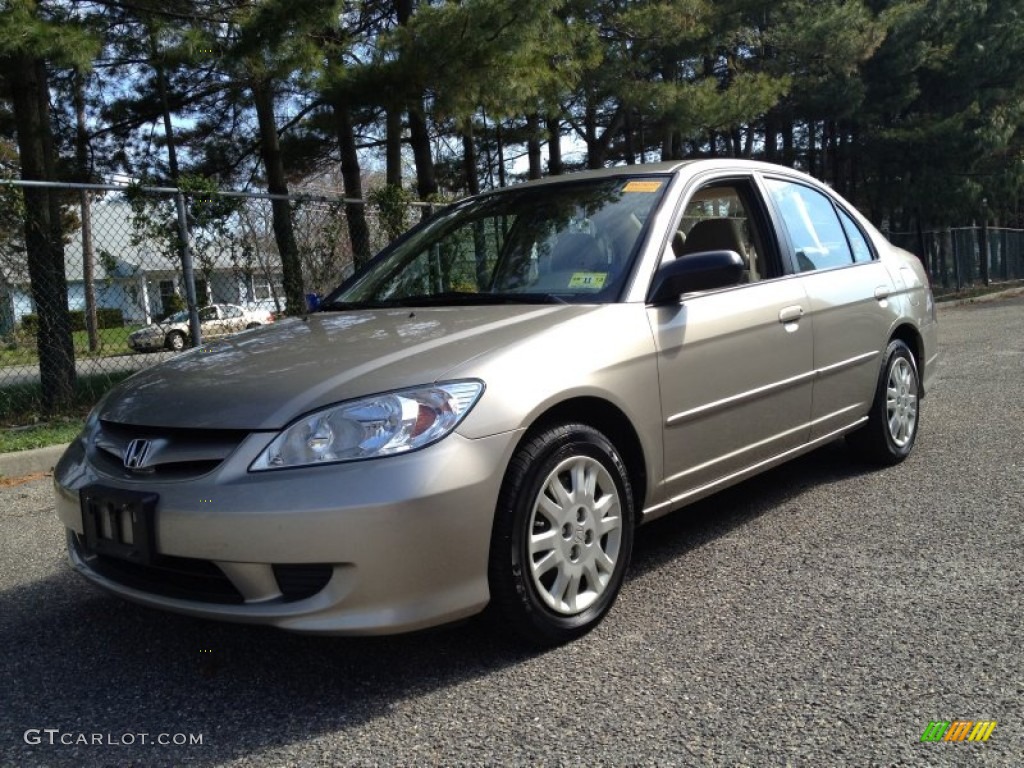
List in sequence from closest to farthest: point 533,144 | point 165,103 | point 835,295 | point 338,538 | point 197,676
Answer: point 338,538 < point 197,676 < point 835,295 < point 165,103 < point 533,144

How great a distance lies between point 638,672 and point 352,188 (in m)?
12.3

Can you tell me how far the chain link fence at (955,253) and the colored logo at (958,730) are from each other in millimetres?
24577

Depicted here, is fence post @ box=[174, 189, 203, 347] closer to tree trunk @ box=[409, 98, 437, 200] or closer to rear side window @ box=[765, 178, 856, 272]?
rear side window @ box=[765, 178, 856, 272]

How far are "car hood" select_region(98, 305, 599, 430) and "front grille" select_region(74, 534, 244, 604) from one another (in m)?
0.40

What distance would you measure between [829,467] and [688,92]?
12664mm

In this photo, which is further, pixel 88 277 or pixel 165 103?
pixel 165 103

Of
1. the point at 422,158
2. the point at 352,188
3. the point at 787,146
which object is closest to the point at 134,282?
the point at 422,158

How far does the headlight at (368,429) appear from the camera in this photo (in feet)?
8.07

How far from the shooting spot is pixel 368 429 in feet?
8.18

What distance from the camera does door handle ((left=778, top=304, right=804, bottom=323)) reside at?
3.84m

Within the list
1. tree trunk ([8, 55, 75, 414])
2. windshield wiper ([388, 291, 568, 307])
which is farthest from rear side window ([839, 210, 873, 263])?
tree trunk ([8, 55, 75, 414])

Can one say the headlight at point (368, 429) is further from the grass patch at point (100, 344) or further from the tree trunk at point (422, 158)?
the tree trunk at point (422, 158)

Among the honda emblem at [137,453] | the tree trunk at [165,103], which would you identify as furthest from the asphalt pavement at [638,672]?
the tree trunk at [165,103]

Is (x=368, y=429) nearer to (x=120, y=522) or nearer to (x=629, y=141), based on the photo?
(x=120, y=522)
